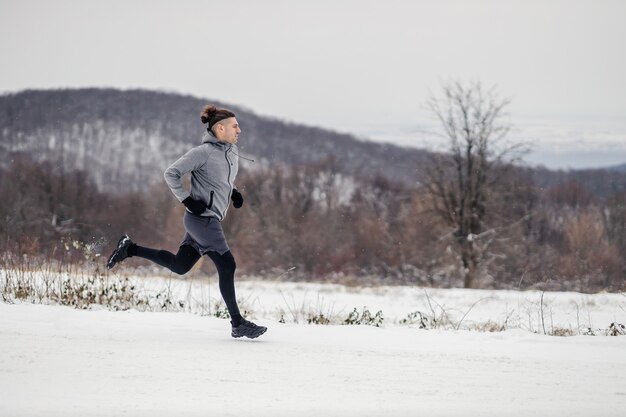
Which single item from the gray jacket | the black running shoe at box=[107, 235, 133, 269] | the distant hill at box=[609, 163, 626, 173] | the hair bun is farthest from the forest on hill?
the hair bun

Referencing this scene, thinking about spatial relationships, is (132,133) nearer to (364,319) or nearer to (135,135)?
(135,135)

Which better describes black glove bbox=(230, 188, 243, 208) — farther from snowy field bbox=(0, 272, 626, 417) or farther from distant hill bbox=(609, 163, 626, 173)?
distant hill bbox=(609, 163, 626, 173)

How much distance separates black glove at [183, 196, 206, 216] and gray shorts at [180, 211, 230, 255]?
12 centimetres

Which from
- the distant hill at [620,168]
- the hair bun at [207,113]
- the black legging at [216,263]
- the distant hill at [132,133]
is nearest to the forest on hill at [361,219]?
the distant hill at [620,168]

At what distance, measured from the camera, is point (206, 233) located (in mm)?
5230

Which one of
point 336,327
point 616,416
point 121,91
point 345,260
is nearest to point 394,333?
point 336,327

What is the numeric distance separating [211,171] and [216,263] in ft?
2.33

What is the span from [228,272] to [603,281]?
50.1 meters

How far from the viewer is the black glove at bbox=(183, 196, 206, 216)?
5.10 m

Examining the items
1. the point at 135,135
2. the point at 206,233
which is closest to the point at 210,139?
the point at 206,233

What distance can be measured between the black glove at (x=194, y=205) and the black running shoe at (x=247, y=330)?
2.92 feet

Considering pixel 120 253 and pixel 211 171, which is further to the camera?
pixel 120 253

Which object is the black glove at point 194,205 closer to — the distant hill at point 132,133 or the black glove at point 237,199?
the black glove at point 237,199

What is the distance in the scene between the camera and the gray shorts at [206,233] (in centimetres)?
523
